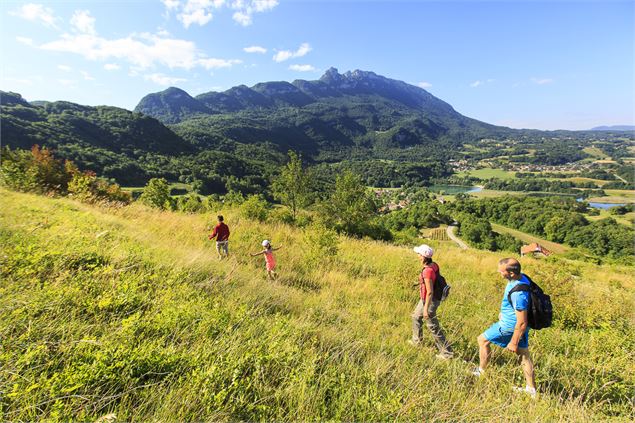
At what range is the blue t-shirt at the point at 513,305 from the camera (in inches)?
131

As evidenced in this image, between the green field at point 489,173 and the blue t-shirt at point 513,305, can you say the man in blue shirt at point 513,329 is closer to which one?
→ the blue t-shirt at point 513,305

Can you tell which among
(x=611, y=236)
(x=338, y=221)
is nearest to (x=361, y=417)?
(x=338, y=221)

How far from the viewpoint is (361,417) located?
2193 mm

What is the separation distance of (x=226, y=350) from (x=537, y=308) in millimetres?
3687

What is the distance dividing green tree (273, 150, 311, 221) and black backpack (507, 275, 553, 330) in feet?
86.0

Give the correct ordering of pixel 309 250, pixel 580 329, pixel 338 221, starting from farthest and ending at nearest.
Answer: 1. pixel 338 221
2. pixel 309 250
3. pixel 580 329

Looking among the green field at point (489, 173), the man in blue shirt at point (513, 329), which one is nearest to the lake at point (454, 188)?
the green field at point (489, 173)

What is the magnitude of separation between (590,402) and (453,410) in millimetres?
2594

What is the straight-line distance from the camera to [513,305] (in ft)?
11.3

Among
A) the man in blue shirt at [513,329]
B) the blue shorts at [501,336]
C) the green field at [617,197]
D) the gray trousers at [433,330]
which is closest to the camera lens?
the man in blue shirt at [513,329]

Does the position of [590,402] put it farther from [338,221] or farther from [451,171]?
[451,171]

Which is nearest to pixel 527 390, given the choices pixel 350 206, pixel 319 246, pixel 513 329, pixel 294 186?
pixel 513 329

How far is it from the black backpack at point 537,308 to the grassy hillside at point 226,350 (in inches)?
30.7

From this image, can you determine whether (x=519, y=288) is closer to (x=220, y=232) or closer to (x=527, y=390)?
(x=527, y=390)
